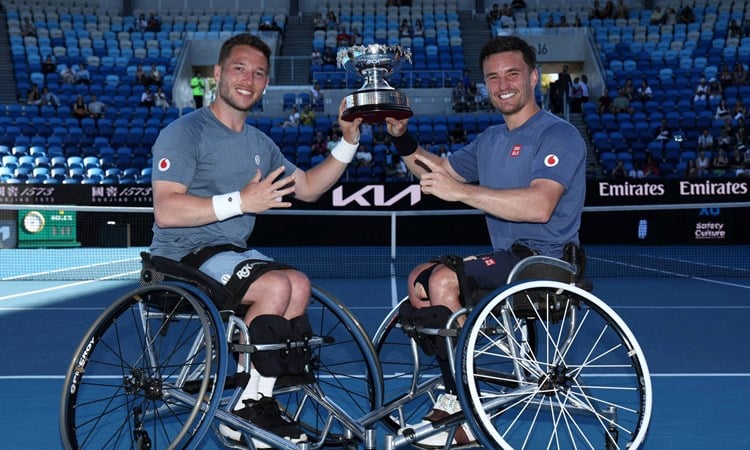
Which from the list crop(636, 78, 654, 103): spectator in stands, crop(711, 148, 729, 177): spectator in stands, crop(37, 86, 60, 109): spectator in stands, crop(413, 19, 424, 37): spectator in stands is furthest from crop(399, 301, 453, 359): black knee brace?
crop(413, 19, 424, 37): spectator in stands

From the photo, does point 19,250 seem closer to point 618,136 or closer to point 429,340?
point 618,136

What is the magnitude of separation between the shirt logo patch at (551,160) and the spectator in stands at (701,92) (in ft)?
67.7

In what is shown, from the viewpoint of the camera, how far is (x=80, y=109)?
2261 centimetres

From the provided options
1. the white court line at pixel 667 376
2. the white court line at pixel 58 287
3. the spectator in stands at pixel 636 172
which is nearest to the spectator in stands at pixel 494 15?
the spectator in stands at pixel 636 172

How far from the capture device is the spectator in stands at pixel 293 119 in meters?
21.7

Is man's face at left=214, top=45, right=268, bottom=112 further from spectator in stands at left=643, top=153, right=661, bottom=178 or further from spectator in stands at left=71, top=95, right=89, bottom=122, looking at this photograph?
spectator in stands at left=71, top=95, right=89, bottom=122

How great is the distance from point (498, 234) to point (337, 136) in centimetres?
1666

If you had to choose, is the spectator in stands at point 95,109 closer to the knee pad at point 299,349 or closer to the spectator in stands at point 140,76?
the spectator in stands at point 140,76

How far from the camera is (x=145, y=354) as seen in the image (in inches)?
138

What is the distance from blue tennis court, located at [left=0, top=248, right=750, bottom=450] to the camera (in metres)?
4.18

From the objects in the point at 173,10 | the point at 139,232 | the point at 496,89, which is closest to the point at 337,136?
the point at 139,232

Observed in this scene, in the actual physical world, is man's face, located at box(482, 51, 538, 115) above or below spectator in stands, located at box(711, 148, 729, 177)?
above

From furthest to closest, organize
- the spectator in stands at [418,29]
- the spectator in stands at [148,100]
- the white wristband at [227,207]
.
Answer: the spectator in stands at [418,29] < the spectator in stands at [148,100] < the white wristband at [227,207]

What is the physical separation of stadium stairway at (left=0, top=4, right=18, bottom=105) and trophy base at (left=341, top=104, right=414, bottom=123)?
77.1 feet
